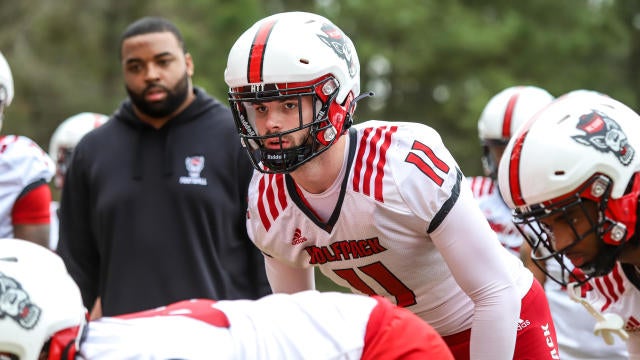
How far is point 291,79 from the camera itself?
3762 millimetres

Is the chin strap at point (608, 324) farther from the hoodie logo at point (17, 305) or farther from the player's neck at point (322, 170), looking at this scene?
the hoodie logo at point (17, 305)

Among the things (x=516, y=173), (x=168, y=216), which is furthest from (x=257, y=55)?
(x=168, y=216)

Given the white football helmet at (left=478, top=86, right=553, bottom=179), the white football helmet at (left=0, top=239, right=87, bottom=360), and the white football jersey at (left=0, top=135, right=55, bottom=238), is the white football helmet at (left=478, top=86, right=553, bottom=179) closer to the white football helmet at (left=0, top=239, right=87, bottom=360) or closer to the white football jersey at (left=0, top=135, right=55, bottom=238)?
the white football jersey at (left=0, top=135, right=55, bottom=238)

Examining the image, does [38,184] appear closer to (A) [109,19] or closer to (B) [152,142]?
(B) [152,142]

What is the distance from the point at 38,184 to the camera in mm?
5395

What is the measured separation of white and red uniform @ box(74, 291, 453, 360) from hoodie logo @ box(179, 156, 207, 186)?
7.02 ft

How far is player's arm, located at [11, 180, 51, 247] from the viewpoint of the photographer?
5.34m

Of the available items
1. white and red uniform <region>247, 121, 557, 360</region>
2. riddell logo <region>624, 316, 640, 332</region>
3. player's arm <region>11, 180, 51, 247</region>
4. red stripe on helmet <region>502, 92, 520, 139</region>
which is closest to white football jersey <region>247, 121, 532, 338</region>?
white and red uniform <region>247, 121, 557, 360</region>

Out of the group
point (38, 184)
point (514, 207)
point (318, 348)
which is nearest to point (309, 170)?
point (514, 207)

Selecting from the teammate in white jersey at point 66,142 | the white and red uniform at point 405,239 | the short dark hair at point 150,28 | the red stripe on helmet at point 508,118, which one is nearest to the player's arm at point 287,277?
the white and red uniform at point 405,239

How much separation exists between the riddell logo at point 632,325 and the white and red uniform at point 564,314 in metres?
2.06

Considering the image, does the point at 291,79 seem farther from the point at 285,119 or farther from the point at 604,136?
the point at 604,136

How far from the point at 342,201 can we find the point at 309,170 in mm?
167

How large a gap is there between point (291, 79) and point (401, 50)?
14.3 m
